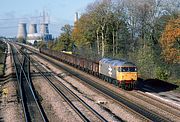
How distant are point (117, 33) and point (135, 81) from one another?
42549 mm

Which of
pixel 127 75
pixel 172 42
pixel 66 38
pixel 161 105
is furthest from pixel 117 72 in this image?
pixel 66 38

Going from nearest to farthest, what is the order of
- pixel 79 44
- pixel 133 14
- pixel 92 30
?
pixel 133 14, pixel 92 30, pixel 79 44

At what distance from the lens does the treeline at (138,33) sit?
48516 mm

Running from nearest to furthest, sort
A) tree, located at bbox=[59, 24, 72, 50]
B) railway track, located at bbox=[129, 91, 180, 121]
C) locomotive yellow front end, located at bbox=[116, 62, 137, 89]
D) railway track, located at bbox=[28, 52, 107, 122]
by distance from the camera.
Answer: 1. railway track, located at bbox=[28, 52, 107, 122]
2. railway track, located at bbox=[129, 91, 180, 121]
3. locomotive yellow front end, located at bbox=[116, 62, 137, 89]
4. tree, located at bbox=[59, 24, 72, 50]

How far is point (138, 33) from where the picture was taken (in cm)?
7306

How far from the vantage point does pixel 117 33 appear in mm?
78750

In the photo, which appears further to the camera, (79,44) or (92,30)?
(79,44)

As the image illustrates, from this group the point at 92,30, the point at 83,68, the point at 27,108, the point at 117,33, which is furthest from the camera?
the point at 92,30

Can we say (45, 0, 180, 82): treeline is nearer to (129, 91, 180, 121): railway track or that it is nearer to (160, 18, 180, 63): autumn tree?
(160, 18, 180, 63): autumn tree

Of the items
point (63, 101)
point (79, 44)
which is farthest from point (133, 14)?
point (63, 101)

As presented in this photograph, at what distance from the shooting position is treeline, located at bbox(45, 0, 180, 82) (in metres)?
48.5

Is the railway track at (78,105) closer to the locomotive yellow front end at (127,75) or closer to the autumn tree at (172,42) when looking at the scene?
the locomotive yellow front end at (127,75)

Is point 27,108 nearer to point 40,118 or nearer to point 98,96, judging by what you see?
point 40,118

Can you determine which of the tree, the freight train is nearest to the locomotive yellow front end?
the freight train
